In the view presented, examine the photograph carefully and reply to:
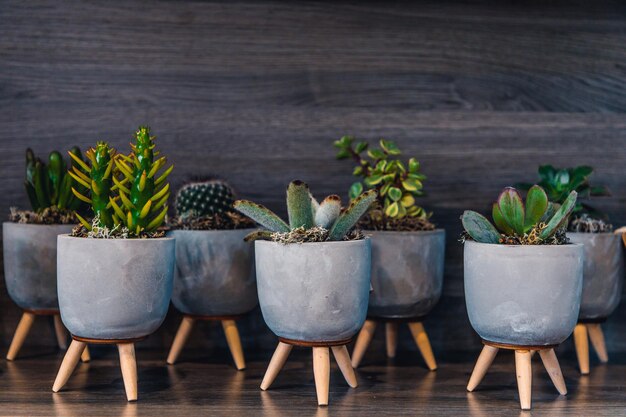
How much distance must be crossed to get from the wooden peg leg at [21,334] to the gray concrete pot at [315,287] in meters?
0.48

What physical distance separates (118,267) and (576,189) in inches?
30.0

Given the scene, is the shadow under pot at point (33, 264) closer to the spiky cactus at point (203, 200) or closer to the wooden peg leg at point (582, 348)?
the spiky cactus at point (203, 200)

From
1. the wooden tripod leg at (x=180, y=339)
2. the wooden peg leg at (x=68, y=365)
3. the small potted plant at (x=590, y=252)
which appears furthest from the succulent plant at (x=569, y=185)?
the wooden peg leg at (x=68, y=365)

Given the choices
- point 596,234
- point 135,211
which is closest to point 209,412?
point 135,211

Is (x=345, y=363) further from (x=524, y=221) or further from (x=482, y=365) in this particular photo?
(x=524, y=221)

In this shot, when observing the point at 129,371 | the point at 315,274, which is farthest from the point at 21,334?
the point at 315,274

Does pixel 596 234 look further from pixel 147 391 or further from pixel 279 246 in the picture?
pixel 147 391

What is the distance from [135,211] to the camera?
3.55ft

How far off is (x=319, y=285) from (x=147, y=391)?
315 millimetres

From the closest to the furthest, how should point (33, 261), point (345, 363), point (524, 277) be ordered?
point (524, 277)
point (345, 363)
point (33, 261)

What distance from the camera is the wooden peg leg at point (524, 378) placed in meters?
1.04

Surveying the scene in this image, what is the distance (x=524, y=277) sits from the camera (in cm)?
103

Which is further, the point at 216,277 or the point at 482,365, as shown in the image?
the point at 216,277

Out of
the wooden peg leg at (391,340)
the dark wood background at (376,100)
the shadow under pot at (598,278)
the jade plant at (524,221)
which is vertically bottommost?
the wooden peg leg at (391,340)
